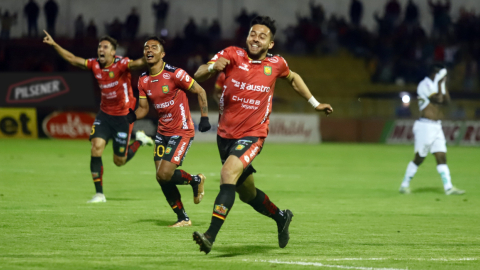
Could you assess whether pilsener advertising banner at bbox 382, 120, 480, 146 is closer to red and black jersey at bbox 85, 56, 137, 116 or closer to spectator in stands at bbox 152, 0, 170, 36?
spectator in stands at bbox 152, 0, 170, 36

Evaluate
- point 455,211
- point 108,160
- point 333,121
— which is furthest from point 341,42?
point 455,211

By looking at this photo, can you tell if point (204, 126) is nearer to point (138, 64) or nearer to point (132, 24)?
point (138, 64)

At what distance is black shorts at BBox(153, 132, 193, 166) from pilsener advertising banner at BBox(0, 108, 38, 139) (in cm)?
1993

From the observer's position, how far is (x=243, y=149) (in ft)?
21.5

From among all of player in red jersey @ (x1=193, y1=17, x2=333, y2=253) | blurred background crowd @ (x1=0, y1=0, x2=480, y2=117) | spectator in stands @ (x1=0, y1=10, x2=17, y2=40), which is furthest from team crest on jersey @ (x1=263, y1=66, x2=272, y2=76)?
spectator in stands @ (x1=0, y1=10, x2=17, y2=40)

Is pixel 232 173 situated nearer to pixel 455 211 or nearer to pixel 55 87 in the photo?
pixel 455 211

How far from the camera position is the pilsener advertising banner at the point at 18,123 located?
27016 mm

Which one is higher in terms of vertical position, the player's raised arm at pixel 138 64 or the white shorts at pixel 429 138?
the player's raised arm at pixel 138 64

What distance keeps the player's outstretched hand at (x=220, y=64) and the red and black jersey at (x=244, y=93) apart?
0.25 meters

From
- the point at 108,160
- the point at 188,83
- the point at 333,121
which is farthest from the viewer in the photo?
the point at 333,121

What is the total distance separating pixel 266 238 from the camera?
7473mm

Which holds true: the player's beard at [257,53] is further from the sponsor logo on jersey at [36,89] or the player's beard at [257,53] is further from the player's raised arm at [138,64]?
the sponsor logo on jersey at [36,89]

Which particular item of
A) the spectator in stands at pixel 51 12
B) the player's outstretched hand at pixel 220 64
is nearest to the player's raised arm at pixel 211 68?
the player's outstretched hand at pixel 220 64

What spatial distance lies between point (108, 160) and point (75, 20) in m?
13.7
